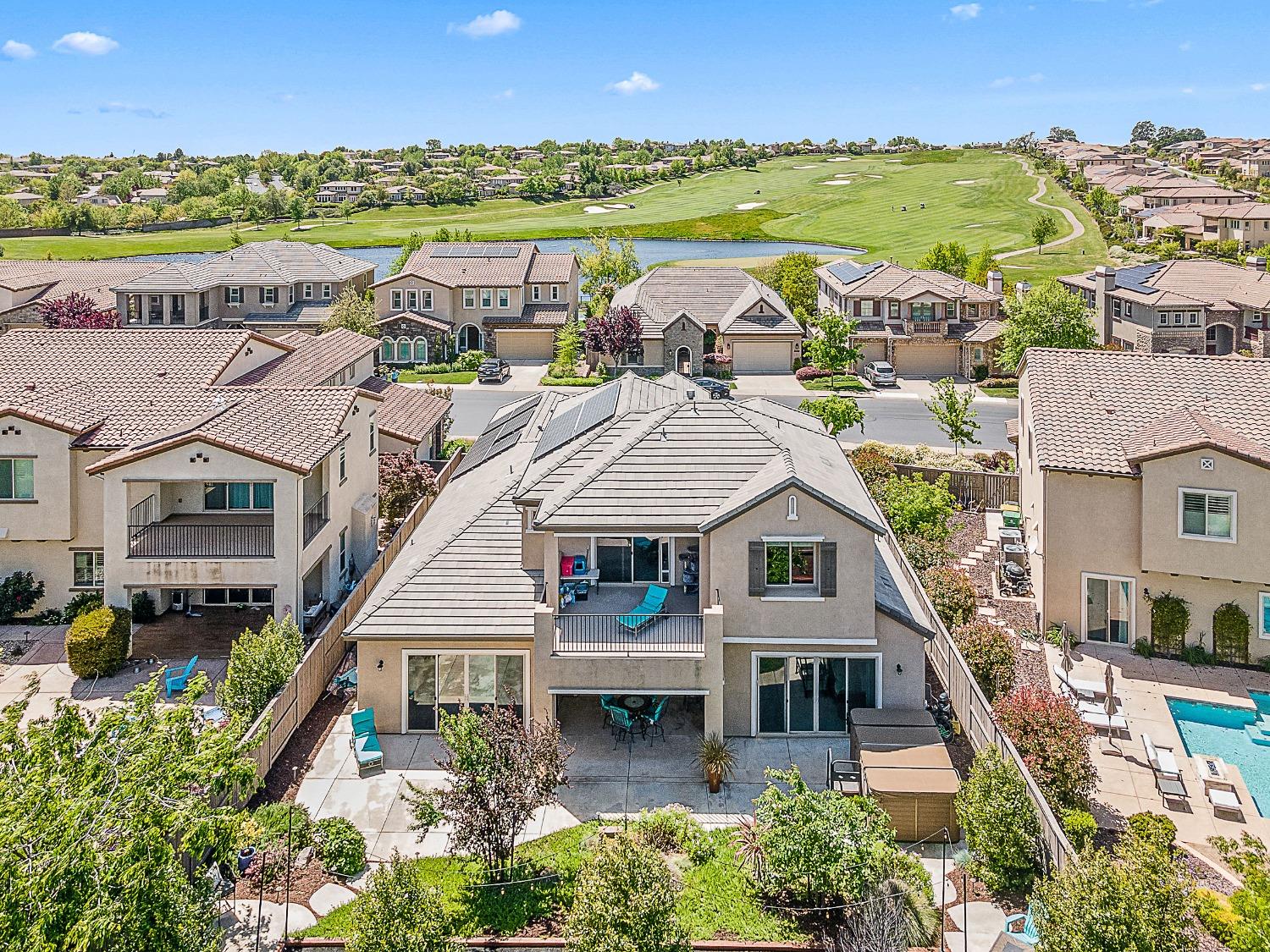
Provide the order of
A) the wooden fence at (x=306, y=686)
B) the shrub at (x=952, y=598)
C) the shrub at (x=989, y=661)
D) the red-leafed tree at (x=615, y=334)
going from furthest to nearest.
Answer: the red-leafed tree at (x=615, y=334) → the shrub at (x=952, y=598) → the shrub at (x=989, y=661) → the wooden fence at (x=306, y=686)

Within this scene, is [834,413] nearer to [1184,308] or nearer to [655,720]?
[655,720]

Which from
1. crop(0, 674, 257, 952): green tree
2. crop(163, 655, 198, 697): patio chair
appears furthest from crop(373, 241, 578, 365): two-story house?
crop(0, 674, 257, 952): green tree

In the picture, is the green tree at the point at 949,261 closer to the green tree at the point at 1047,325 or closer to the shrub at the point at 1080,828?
the green tree at the point at 1047,325

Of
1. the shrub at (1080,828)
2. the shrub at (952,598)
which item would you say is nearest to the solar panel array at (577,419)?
the shrub at (952,598)

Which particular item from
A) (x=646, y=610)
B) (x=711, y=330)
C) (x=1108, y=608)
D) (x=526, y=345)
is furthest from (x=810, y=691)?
(x=526, y=345)

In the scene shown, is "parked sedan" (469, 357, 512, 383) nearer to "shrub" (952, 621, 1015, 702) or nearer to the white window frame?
the white window frame

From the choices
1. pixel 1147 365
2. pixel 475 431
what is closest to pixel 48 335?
pixel 475 431
